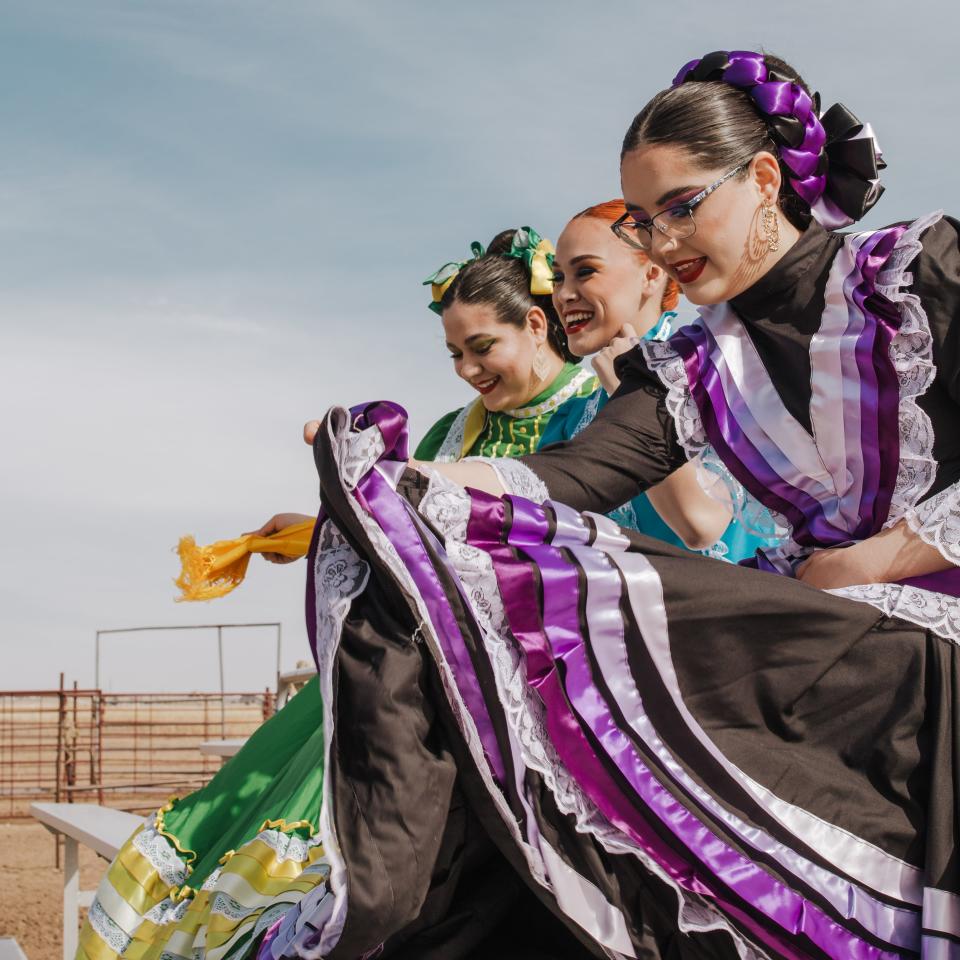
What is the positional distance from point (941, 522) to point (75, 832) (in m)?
3.00

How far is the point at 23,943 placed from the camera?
6.55 metres

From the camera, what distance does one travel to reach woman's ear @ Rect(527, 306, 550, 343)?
427cm

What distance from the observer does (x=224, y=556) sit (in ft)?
8.92

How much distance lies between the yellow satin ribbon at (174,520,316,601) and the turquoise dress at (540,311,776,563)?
0.67 meters

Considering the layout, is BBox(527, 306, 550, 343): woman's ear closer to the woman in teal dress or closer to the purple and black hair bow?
the woman in teal dress

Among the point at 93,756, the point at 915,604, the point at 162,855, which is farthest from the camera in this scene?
the point at 93,756

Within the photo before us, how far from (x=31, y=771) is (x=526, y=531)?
16700 millimetres

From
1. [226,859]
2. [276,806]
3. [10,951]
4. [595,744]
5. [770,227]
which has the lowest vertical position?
[10,951]

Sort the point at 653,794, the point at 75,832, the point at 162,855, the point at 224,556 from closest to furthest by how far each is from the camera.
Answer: the point at 653,794 → the point at 224,556 → the point at 162,855 → the point at 75,832

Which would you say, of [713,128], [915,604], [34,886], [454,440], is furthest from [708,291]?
[34,886]

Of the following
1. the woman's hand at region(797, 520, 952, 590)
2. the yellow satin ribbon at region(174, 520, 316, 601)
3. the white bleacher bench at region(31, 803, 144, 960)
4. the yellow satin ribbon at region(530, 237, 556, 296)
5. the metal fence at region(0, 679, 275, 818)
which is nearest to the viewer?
the woman's hand at region(797, 520, 952, 590)

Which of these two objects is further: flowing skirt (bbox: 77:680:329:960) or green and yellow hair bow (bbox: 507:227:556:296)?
green and yellow hair bow (bbox: 507:227:556:296)

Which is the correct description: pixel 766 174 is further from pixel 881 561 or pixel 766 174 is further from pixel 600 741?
pixel 600 741

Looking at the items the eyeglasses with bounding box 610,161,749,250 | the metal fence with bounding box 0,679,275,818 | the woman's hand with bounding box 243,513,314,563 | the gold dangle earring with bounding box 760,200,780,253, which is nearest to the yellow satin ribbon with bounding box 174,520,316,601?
the woman's hand with bounding box 243,513,314,563
